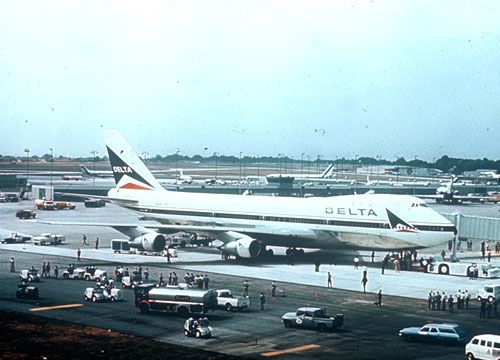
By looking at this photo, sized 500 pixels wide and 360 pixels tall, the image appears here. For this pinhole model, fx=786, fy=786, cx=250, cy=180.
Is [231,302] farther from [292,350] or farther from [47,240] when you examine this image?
[47,240]

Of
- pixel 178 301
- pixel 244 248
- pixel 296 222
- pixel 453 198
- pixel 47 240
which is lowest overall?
pixel 47 240

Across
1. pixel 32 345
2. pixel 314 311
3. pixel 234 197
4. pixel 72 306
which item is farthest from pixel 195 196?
pixel 32 345

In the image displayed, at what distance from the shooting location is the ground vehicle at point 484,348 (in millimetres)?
32219

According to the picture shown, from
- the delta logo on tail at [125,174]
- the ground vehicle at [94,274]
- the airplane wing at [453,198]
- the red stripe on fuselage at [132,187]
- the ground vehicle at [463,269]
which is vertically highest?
the delta logo on tail at [125,174]

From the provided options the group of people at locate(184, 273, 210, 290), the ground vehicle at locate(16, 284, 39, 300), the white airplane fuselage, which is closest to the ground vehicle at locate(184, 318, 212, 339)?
the group of people at locate(184, 273, 210, 290)

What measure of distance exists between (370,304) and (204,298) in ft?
34.4

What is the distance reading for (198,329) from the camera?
3600cm

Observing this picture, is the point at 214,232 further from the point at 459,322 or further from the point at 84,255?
the point at 459,322

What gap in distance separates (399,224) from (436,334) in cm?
2361

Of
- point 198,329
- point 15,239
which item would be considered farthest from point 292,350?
point 15,239

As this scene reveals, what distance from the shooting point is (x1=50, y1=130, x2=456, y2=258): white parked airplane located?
59.4 m

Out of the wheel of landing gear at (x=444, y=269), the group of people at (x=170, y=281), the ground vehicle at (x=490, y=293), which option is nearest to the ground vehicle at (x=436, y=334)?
the ground vehicle at (x=490, y=293)

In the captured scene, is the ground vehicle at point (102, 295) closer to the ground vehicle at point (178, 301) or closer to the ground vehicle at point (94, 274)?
the ground vehicle at point (178, 301)

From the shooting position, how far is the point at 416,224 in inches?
2329
